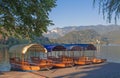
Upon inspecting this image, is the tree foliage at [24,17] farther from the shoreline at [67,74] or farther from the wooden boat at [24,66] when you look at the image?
the wooden boat at [24,66]

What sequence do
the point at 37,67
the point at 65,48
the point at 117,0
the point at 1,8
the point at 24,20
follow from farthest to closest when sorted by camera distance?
the point at 65,48 < the point at 37,67 < the point at 24,20 < the point at 1,8 < the point at 117,0

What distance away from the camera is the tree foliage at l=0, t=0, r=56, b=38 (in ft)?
33.6

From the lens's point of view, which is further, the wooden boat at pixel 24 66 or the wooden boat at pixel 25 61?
the wooden boat at pixel 25 61

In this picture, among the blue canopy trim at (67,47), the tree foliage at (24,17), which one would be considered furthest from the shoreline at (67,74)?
the tree foliage at (24,17)

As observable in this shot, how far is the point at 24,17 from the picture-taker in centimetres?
1070

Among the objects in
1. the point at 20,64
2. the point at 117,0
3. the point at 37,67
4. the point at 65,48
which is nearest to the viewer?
the point at 117,0

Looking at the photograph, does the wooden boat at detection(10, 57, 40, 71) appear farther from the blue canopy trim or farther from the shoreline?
the blue canopy trim

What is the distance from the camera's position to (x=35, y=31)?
36.9ft

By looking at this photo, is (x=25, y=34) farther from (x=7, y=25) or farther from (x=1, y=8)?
(x=1, y=8)

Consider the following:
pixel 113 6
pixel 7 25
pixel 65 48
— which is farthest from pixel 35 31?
pixel 65 48

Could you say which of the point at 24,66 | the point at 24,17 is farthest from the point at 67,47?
the point at 24,17

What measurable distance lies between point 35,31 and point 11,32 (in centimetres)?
102

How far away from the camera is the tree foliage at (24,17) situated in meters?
10.2

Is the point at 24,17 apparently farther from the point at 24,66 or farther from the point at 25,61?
the point at 25,61
